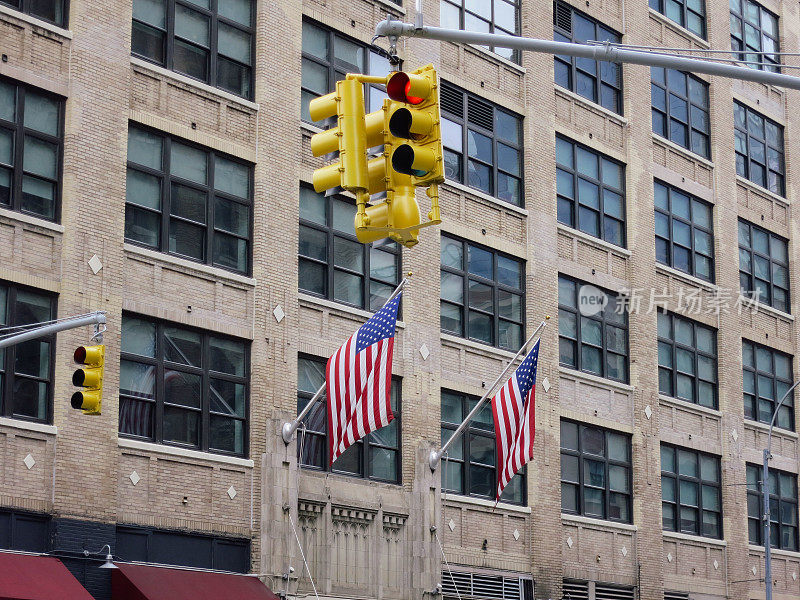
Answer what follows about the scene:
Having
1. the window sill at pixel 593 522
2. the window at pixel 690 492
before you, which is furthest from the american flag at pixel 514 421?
the window at pixel 690 492

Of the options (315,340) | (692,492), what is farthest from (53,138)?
(692,492)

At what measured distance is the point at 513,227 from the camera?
36.4m

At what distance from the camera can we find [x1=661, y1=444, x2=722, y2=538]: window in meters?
40.3

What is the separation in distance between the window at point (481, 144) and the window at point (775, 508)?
45.2ft

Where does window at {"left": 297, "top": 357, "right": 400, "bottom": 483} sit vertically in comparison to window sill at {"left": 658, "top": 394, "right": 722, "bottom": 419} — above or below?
below

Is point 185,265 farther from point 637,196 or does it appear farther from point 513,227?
point 637,196

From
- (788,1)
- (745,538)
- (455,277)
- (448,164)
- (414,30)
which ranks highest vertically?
(788,1)

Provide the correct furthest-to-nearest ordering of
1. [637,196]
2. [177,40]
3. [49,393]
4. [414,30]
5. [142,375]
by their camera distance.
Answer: [637,196]
[177,40]
[142,375]
[49,393]
[414,30]

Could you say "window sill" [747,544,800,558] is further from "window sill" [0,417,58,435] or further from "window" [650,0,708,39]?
"window sill" [0,417,58,435]

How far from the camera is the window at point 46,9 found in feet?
85.3

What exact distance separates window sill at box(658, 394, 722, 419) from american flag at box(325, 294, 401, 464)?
16234mm

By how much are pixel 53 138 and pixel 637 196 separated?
20303mm

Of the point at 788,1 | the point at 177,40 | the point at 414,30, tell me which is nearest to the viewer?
the point at 414,30

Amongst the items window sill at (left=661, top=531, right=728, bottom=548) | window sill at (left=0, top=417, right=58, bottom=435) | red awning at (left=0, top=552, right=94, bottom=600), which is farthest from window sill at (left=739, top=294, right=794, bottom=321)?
red awning at (left=0, top=552, right=94, bottom=600)
